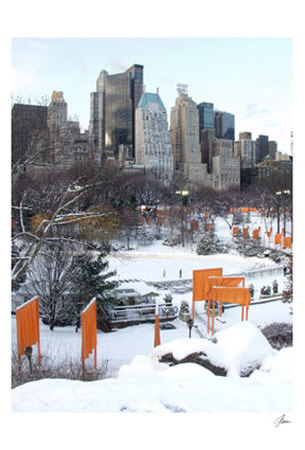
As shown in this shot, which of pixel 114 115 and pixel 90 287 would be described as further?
pixel 114 115

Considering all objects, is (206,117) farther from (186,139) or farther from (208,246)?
(208,246)

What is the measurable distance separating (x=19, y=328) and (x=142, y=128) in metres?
5.17

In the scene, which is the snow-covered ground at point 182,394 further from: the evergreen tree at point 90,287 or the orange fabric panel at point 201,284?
the orange fabric panel at point 201,284

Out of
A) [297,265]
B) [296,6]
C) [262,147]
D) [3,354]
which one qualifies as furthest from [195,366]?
[262,147]

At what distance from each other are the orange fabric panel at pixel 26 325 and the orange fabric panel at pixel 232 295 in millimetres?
2789

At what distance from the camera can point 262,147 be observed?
7.89m

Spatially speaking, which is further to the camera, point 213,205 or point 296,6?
point 213,205

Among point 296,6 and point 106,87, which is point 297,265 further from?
point 106,87

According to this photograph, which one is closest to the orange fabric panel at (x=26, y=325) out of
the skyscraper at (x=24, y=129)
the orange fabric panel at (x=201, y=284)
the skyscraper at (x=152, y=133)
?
the skyscraper at (x=24, y=129)

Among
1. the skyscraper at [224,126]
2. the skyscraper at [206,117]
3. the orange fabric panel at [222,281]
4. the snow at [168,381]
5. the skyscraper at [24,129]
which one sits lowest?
the snow at [168,381]

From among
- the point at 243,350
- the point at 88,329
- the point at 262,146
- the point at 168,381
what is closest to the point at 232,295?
the point at 243,350

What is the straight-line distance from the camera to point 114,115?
26.2ft

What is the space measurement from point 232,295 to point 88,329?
255 centimetres

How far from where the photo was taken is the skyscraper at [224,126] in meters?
6.62
